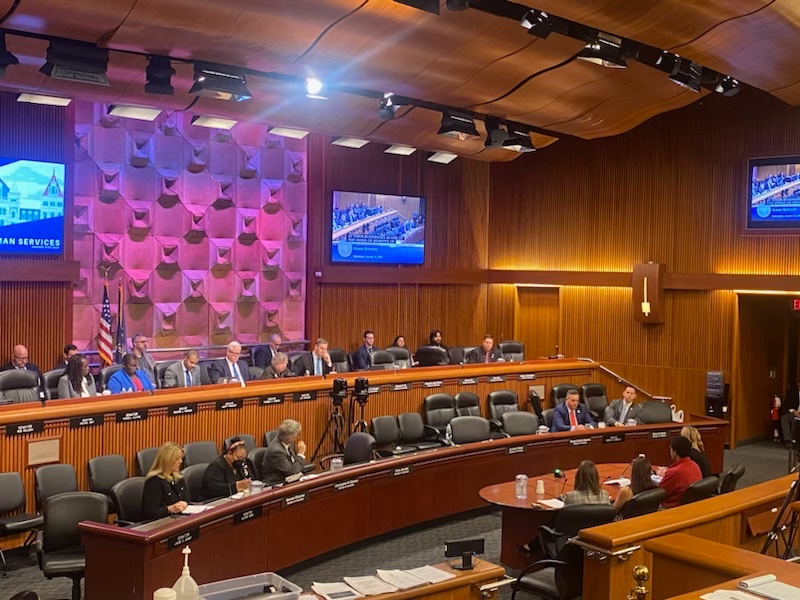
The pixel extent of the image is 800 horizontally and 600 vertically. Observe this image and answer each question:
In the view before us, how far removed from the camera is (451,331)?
16.3 metres

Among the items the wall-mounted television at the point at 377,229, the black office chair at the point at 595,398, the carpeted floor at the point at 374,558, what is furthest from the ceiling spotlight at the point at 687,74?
the wall-mounted television at the point at 377,229

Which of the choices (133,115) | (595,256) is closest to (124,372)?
(133,115)

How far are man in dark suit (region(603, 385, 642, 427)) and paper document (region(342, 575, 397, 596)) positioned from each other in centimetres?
707

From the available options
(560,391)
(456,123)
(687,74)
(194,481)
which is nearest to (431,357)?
(560,391)

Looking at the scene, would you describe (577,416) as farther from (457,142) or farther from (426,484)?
(457,142)

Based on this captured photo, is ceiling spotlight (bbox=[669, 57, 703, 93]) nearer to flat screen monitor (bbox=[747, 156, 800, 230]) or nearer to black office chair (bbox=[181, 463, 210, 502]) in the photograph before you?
flat screen monitor (bbox=[747, 156, 800, 230])

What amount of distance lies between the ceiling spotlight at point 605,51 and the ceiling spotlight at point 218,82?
333 cm

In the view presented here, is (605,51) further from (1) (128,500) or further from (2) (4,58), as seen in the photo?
(1) (128,500)

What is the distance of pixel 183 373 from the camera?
33.7 ft

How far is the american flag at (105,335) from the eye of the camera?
11023 mm

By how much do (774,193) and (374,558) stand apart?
878 centimetres

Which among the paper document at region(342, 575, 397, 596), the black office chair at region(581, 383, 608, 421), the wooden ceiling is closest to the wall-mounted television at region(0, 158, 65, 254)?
the wooden ceiling

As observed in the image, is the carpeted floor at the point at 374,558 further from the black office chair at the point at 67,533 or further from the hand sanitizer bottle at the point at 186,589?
the hand sanitizer bottle at the point at 186,589

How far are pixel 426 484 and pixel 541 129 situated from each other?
602 centimetres
